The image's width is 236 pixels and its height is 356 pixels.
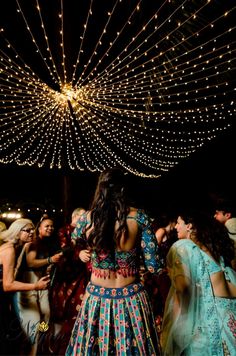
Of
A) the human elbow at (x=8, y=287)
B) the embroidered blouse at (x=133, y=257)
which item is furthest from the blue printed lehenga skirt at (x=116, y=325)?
the human elbow at (x=8, y=287)

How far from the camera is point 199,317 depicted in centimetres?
234

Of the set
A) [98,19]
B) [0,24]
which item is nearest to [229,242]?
[98,19]

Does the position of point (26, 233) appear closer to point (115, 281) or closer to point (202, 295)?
point (115, 281)

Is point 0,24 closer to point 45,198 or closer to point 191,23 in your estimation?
point 191,23

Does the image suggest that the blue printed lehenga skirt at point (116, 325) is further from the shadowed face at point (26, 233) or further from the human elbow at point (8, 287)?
the shadowed face at point (26, 233)

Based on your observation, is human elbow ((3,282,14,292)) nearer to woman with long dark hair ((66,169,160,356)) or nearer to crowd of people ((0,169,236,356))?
crowd of people ((0,169,236,356))

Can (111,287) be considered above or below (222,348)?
above

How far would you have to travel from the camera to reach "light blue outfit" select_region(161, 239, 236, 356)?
2.29 metres

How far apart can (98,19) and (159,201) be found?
51.1 ft

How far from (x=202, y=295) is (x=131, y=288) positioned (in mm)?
698

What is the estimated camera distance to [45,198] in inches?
679

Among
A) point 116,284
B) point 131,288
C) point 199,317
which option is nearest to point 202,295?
point 199,317

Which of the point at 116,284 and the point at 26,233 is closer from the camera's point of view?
the point at 116,284

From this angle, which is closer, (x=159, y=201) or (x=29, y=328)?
(x=29, y=328)
